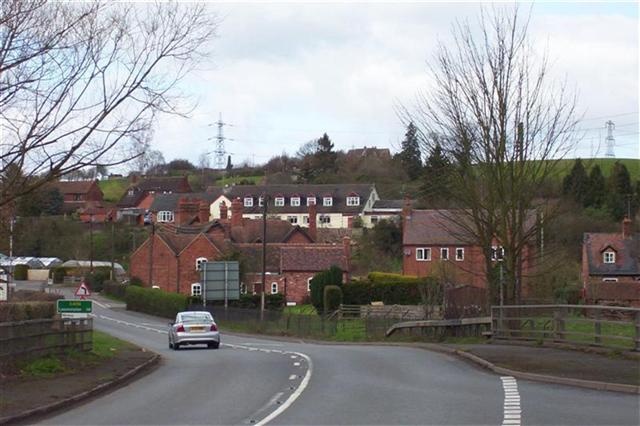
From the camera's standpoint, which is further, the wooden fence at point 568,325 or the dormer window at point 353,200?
the dormer window at point 353,200

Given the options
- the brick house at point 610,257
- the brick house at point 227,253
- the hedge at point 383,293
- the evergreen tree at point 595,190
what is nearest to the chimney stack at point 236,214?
the brick house at point 227,253

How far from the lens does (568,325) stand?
2792 centimetres

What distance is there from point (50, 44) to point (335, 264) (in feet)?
197

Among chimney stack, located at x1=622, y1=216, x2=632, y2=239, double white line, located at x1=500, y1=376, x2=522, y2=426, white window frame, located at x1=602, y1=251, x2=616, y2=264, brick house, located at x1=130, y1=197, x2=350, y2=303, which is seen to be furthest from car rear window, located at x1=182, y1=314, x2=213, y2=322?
white window frame, located at x1=602, y1=251, x2=616, y2=264

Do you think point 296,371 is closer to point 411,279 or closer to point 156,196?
point 411,279

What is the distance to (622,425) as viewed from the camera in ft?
40.0

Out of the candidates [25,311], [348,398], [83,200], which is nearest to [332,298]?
[25,311]

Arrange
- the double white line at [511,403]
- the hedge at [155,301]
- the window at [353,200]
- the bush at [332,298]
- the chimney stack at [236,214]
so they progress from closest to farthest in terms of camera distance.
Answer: the double white line at [511,403]
the bush at [332,298]
the hedge at [155,301]
the chimney stack at [236,214]
the window at [353,200]

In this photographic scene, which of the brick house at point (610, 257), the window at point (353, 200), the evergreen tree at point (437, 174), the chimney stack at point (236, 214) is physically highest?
the window at point (353, 200)

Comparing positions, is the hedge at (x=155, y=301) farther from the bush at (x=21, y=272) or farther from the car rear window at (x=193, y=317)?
the car rear window at (x=193, y=317)

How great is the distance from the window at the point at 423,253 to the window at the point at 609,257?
50.5 feet

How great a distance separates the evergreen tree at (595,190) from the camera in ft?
272

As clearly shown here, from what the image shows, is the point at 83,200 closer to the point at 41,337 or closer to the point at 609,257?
the point at 609,257

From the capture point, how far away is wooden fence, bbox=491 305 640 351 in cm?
2123
